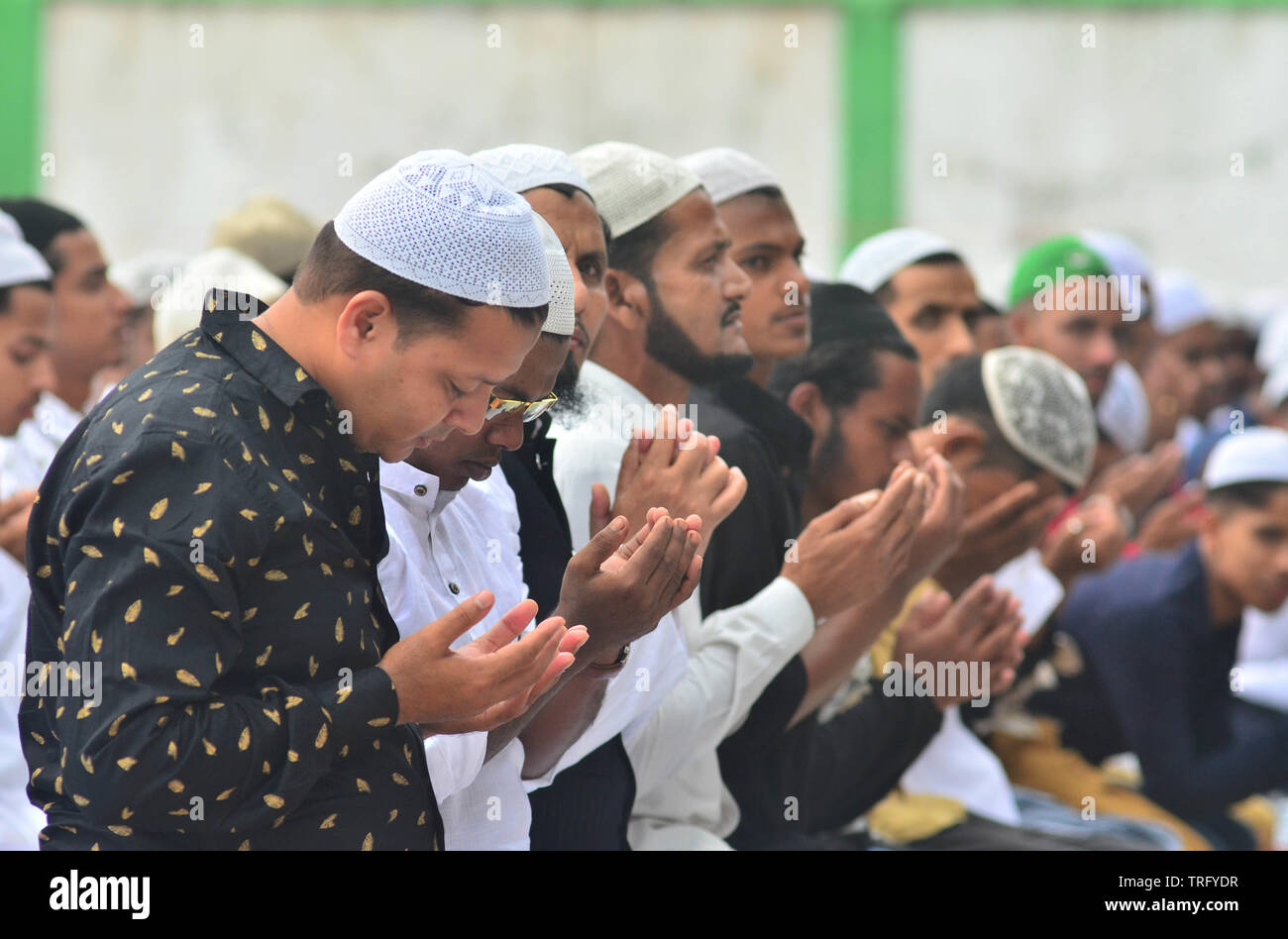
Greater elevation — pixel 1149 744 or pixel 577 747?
pixel 577 747

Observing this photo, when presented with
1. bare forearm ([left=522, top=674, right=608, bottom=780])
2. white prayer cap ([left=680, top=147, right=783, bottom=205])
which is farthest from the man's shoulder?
bare forearm ([left=522, top=674, right=608, bottom=780])

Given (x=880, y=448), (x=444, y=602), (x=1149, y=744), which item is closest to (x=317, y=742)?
(x=444, y=602)

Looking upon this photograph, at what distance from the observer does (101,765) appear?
1.83m

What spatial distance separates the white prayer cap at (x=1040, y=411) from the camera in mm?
4121

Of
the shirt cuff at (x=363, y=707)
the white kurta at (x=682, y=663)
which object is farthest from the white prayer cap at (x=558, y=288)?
the shirt cuff at (x=363, y=707)

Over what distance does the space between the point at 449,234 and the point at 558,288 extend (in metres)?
0.42

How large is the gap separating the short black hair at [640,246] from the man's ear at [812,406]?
0.55 m

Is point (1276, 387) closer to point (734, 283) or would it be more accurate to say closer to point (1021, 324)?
point (1021, 324)

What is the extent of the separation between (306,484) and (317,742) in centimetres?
31

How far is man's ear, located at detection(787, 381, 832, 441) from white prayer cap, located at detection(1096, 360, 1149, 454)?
2.53 metres

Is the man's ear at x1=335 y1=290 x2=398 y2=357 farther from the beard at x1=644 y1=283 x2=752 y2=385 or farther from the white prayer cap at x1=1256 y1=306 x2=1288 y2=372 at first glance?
the white prayer cap at x1=1256 y1=306 x2=1288 y2=372

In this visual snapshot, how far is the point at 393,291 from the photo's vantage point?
2059 mm

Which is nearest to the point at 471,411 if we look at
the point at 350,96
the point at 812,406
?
the point at 812,406
